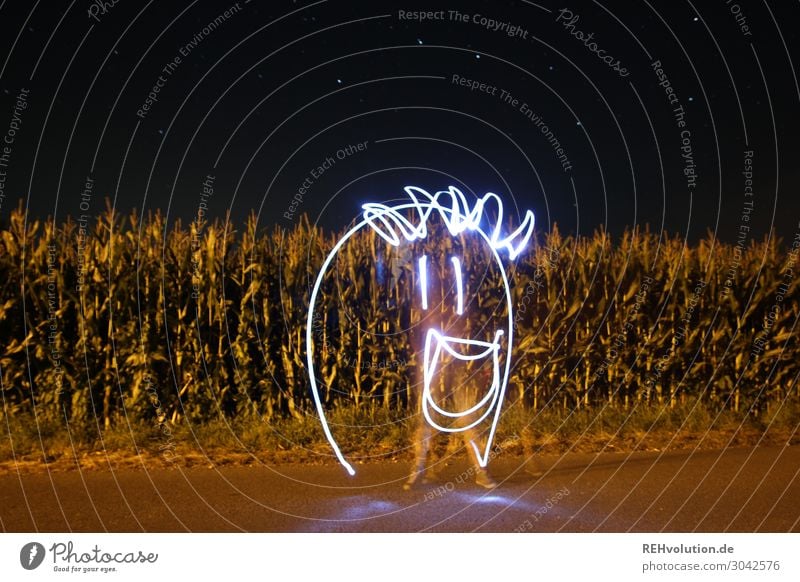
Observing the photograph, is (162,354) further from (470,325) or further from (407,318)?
(470,325)

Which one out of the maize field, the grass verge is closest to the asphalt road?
the grass verge

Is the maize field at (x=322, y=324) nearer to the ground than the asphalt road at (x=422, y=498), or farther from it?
farther from it

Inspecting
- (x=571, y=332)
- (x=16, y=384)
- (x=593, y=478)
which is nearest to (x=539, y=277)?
(x=571, y=332)

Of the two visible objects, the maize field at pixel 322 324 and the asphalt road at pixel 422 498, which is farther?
the maize field at pixel 322 324

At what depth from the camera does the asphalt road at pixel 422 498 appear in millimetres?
5852

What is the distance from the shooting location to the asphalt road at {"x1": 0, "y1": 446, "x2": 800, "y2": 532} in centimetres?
585

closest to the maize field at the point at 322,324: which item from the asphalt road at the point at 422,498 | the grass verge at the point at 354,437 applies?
the grass verge at the point at 354,437

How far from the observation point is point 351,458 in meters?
8.31

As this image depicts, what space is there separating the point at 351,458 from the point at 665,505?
3486mm

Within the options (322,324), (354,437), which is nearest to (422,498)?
(354,437)

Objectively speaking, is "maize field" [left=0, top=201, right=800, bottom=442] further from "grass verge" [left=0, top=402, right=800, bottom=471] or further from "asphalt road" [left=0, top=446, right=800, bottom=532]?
"asphalt road" [left=0, top=446, right=800, bottom=532]

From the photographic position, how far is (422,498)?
6.59 m

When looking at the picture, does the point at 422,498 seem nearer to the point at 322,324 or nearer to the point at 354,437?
the point at 354,437

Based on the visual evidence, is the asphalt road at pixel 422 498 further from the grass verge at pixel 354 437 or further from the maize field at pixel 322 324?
the maize field at pixel 322 324
